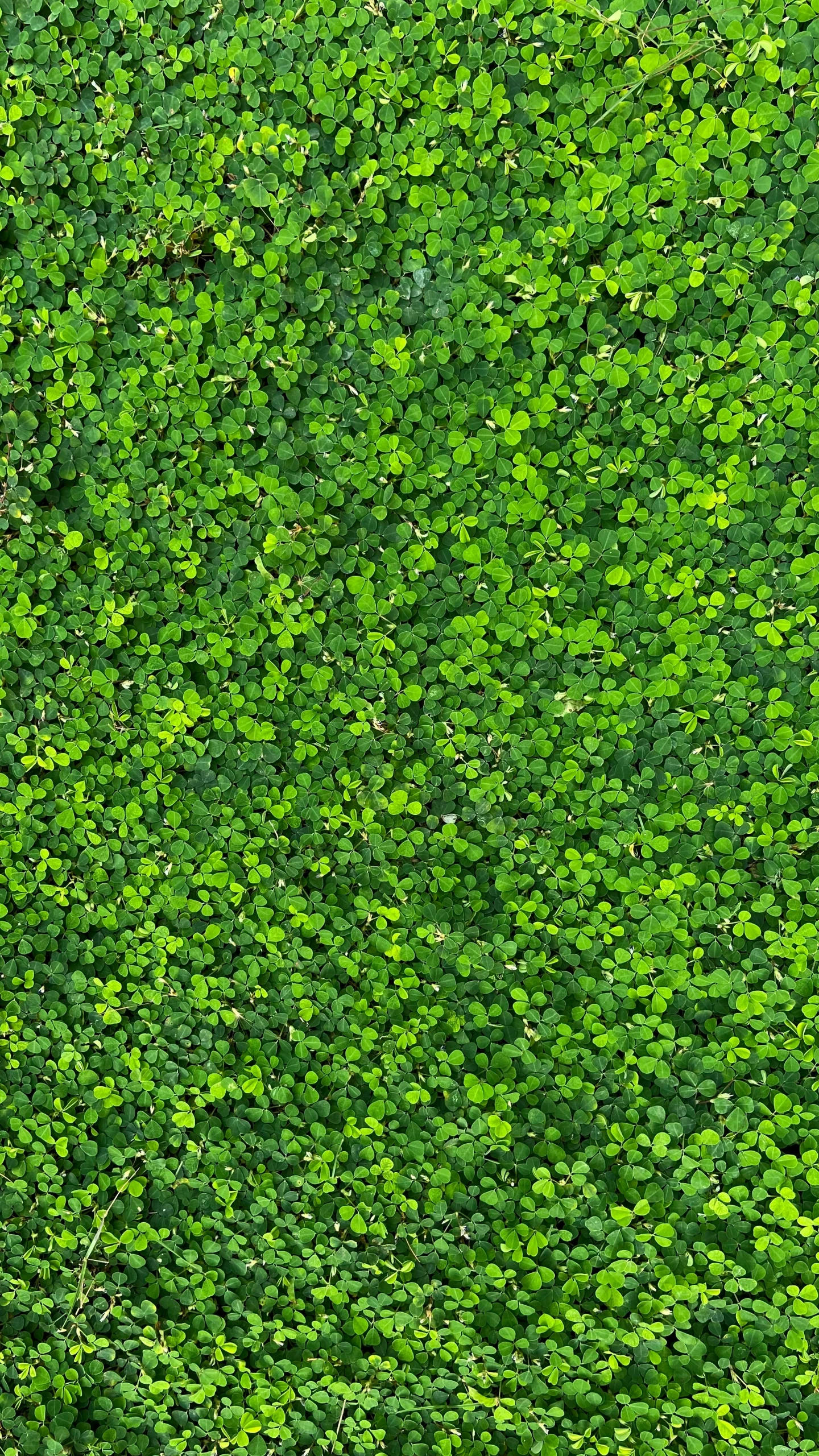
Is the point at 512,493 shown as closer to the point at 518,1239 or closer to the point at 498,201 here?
the point at 498,201

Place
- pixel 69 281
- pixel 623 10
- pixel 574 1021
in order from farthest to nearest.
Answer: pixel 69 281
pixel 574 1021
pixel 623 10

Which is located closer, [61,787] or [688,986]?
[688,986]

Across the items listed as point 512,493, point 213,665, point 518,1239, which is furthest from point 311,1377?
point 512,493

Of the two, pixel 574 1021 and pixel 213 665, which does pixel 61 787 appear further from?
pixel 574 1021

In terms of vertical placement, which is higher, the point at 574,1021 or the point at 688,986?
the point at 688,986

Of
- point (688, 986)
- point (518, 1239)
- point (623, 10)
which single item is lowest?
point (518, 1239)

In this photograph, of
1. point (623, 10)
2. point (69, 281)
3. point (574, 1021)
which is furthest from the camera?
point (69, 281)
